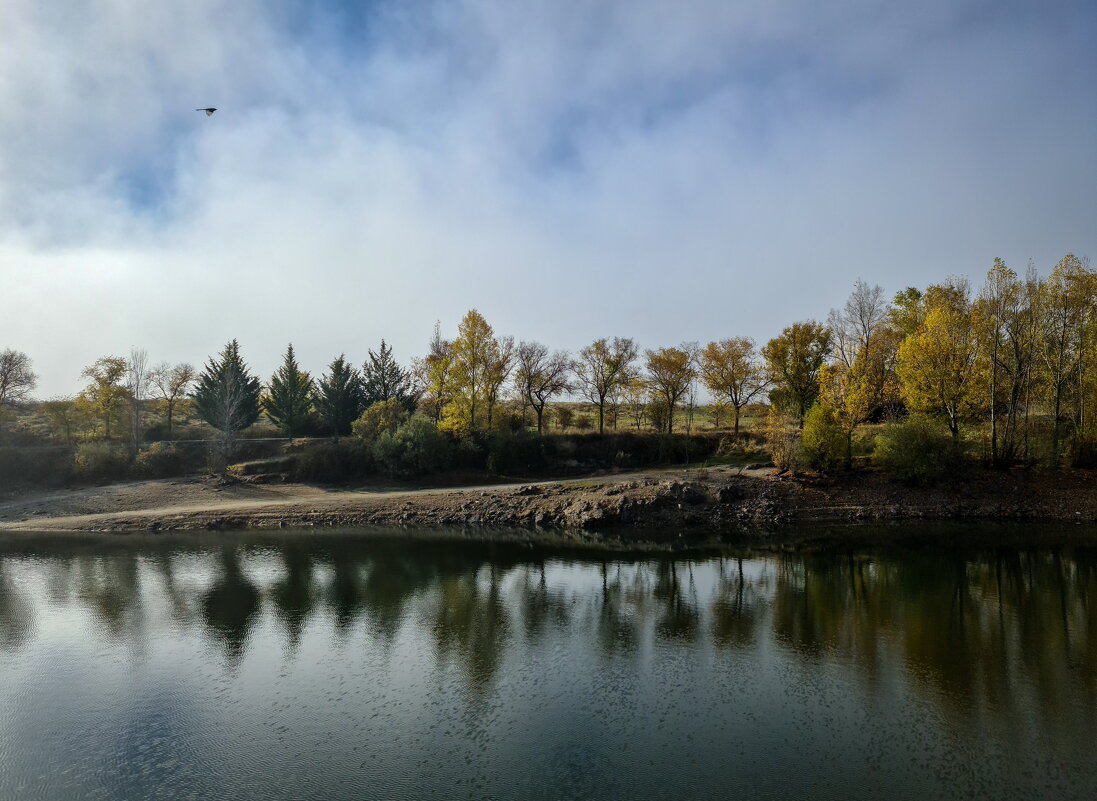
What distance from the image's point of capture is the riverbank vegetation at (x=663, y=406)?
133ft

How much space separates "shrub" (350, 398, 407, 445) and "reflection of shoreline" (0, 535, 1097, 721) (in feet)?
62.5

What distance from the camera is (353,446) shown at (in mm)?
54000

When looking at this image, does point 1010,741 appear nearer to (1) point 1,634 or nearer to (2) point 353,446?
(1) point 1,634

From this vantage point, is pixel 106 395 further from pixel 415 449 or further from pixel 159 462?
pixel 415 449

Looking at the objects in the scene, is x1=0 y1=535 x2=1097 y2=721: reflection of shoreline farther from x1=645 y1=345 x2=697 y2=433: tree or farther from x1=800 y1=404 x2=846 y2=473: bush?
x1=645 y1=345 x2=697 y2=433: tree

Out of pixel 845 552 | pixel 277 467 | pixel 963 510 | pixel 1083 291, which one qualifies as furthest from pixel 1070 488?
pixel 277 467

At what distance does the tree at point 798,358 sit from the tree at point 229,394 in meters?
46.9

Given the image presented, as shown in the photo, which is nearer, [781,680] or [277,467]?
[781,680]

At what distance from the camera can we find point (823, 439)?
4238 centimetres

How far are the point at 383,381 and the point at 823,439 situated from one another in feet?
134

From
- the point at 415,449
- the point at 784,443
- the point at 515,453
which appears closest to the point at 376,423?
the point at 415,449

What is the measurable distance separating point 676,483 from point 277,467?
32.3 metres

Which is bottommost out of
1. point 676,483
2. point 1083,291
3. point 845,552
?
point 845,552

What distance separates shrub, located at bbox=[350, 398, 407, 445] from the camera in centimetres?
5422
